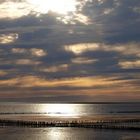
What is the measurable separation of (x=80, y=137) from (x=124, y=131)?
13502mm

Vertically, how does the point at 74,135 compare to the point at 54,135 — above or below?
below

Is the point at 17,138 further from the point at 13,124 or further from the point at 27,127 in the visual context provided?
the point at 13,124

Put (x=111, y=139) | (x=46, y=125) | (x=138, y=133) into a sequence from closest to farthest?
(x=111, y=139) < (x=138, y=133) < (x=46, y=125)

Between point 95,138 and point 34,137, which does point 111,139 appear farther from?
point 34,137

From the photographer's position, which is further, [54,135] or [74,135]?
[54,135]

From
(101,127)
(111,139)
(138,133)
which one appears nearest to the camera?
(111,139)

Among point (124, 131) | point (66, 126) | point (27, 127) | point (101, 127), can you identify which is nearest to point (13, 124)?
point (27, 127)

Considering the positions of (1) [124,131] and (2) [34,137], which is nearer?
(2) [34,137]

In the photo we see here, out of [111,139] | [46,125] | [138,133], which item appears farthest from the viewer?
[46,125]

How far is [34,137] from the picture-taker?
80375 mm

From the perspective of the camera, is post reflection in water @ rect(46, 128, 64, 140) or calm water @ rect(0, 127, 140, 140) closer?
calm water @ rect(0, 127, 140, 140)

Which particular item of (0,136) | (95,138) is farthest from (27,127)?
(95,138)

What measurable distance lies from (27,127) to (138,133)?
30.4 metres

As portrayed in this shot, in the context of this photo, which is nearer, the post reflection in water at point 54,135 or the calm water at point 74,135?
the calm water at point 74,135
